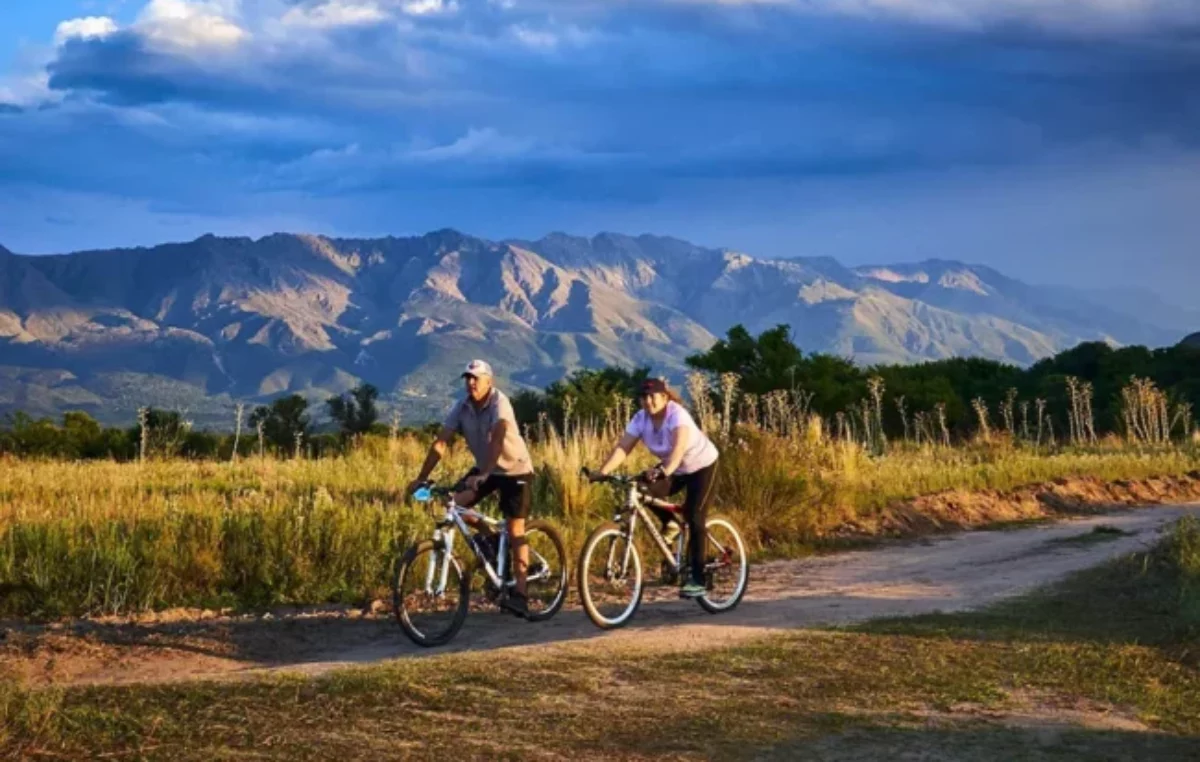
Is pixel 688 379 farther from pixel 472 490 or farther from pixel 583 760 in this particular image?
pixel 583 760

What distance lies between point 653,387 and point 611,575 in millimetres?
1742

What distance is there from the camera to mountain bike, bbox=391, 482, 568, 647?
11430mm

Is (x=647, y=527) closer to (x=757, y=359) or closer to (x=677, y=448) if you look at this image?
(x=677, y=448)

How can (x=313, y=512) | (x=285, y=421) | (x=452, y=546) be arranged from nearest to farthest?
(x=452, y=546)
(x=313, y=512)
(x=285, y=421)

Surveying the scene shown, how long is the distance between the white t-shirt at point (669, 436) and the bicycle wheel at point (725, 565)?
69cm

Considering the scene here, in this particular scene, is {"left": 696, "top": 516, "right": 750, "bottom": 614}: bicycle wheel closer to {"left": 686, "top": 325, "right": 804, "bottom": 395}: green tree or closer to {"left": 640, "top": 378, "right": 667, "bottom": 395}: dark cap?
{"left": 640, "top": 378, "right": 667, "bottom": 395}: dark cap

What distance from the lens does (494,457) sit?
11.8 meters

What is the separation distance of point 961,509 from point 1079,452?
11883 mm

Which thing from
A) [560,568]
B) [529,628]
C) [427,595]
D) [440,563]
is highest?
[440,563]

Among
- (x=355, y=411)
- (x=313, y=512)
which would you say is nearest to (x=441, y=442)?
(x=313, y=512)

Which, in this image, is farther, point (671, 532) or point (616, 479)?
point (671, 532)

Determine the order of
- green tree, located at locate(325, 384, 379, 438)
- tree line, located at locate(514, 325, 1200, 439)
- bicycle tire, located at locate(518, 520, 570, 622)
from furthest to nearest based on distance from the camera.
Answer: green tree, located at locate(325, 384, 379, 438) < tree line, located at locate(514, 325, 1200, 439) < bicycle tire, located at locate(518, 520, 570, 622)

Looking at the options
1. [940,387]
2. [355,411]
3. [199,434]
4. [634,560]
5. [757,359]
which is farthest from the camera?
[355,411]

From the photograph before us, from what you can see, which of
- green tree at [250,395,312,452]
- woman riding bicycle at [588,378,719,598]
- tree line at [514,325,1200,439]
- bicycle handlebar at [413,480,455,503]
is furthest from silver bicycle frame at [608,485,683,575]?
green tree at [250,395,312,452]
